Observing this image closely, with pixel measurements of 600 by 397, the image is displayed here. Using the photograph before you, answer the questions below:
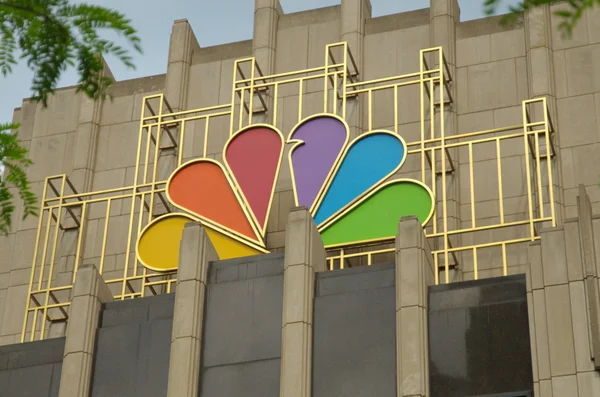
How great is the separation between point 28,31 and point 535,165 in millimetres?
22436

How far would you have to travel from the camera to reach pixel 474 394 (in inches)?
958

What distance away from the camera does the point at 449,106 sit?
33.5 metres

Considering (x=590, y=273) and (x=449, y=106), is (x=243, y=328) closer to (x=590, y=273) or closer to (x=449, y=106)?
(x=590, y=273)

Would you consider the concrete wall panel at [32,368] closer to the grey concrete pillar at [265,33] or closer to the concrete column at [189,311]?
the concrete column at [189,311]

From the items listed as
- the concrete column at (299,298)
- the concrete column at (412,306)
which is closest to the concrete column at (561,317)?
the concrete column at (412,306)

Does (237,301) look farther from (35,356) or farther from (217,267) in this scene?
(35,356)

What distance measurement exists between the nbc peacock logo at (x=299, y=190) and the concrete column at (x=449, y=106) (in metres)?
1.60

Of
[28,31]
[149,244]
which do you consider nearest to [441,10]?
[149,244]

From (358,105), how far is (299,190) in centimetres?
470

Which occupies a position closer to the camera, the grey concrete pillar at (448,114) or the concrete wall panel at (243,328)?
the concrete wall panel at (243,328)

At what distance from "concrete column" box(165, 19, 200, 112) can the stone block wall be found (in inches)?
1.6

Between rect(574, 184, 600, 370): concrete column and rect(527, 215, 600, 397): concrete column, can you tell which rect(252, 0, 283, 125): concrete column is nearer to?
rect(527, 215, 600, 397): concrete column

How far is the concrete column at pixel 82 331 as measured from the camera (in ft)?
89.3

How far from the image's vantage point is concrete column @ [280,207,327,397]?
25375 mm
